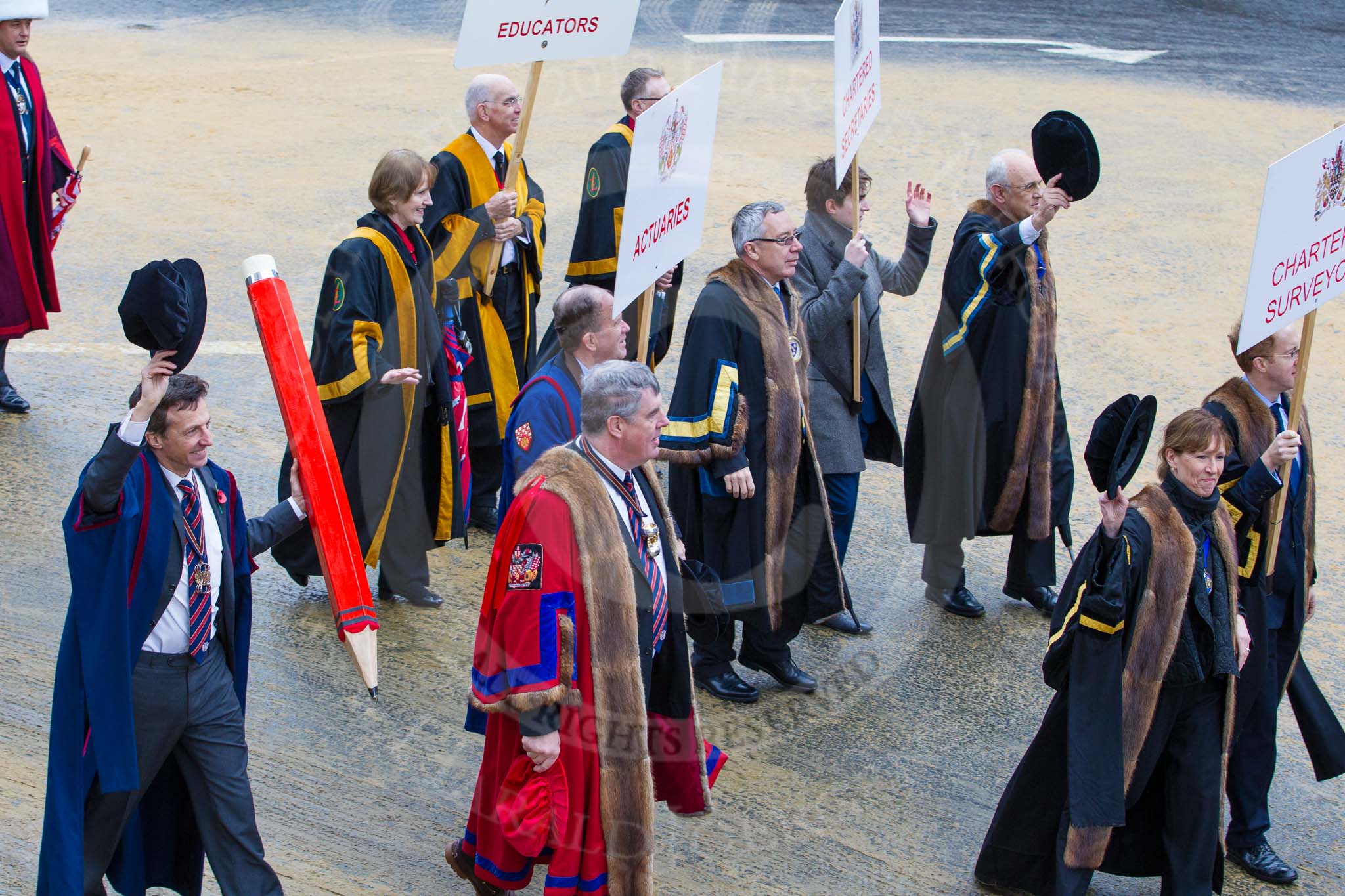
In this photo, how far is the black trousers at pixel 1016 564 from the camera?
21.6 feet

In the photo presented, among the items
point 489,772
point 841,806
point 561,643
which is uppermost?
point 561,643

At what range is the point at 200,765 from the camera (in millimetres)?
4301

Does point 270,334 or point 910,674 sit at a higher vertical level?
point 270,334

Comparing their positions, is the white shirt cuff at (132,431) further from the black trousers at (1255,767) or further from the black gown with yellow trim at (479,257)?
the black trousers at (1255,767)

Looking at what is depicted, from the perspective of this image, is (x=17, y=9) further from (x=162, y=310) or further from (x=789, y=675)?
(x=789, y=675)

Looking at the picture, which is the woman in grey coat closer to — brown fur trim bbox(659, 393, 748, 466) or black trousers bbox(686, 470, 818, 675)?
black trousers bbox(686, 470, 818, 675)

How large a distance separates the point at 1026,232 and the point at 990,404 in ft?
2.47

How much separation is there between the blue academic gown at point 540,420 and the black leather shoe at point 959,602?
230 cm

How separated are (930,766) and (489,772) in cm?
186

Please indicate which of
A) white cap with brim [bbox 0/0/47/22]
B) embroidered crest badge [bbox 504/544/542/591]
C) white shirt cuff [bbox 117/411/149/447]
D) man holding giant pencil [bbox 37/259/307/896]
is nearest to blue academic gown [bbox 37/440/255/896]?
man holding giant pencil [bbox 37/259/307/896]

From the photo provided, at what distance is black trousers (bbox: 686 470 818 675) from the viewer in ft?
19.4

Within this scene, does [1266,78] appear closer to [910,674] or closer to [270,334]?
[910,674]

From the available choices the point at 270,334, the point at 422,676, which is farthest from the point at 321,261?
the point at 270,334

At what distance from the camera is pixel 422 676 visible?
5.92 meters
